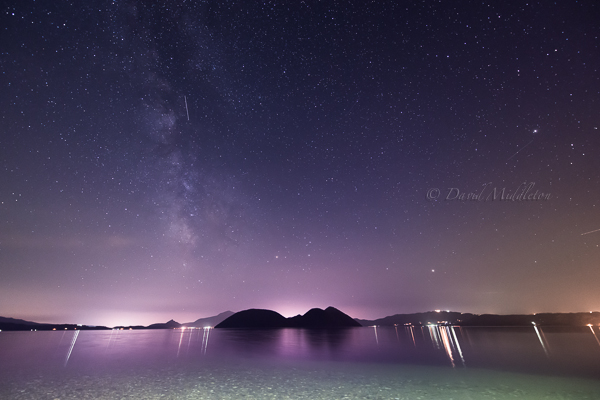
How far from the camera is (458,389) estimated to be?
698 inches

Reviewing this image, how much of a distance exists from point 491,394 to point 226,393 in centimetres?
1570

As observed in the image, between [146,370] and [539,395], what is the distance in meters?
29.7

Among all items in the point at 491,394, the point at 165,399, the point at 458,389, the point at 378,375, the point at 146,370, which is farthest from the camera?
the point at 146,370

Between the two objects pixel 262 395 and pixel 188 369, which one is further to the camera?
pixel 188 369

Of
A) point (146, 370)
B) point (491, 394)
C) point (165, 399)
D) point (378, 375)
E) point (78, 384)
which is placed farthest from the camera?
point (146, 370)

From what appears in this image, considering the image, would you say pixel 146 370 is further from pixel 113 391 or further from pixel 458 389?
pixel 458 389

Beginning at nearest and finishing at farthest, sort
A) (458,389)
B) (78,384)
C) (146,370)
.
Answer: (458,389), (78,384), (146,370)

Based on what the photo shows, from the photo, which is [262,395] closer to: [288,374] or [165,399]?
[165,399]

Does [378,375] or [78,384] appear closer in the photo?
[78,384]

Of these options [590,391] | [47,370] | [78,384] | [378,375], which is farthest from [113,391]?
[590,391]

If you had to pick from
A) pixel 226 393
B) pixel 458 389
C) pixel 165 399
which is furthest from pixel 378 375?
pixel 165 399

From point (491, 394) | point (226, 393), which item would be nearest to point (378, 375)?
point (491, 394)

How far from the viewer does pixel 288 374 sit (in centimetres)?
2370

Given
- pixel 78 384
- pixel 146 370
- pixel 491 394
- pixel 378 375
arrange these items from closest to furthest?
pixel 491 394 < pixel 78 384 < pixel 378 375 < pixel 146 370
